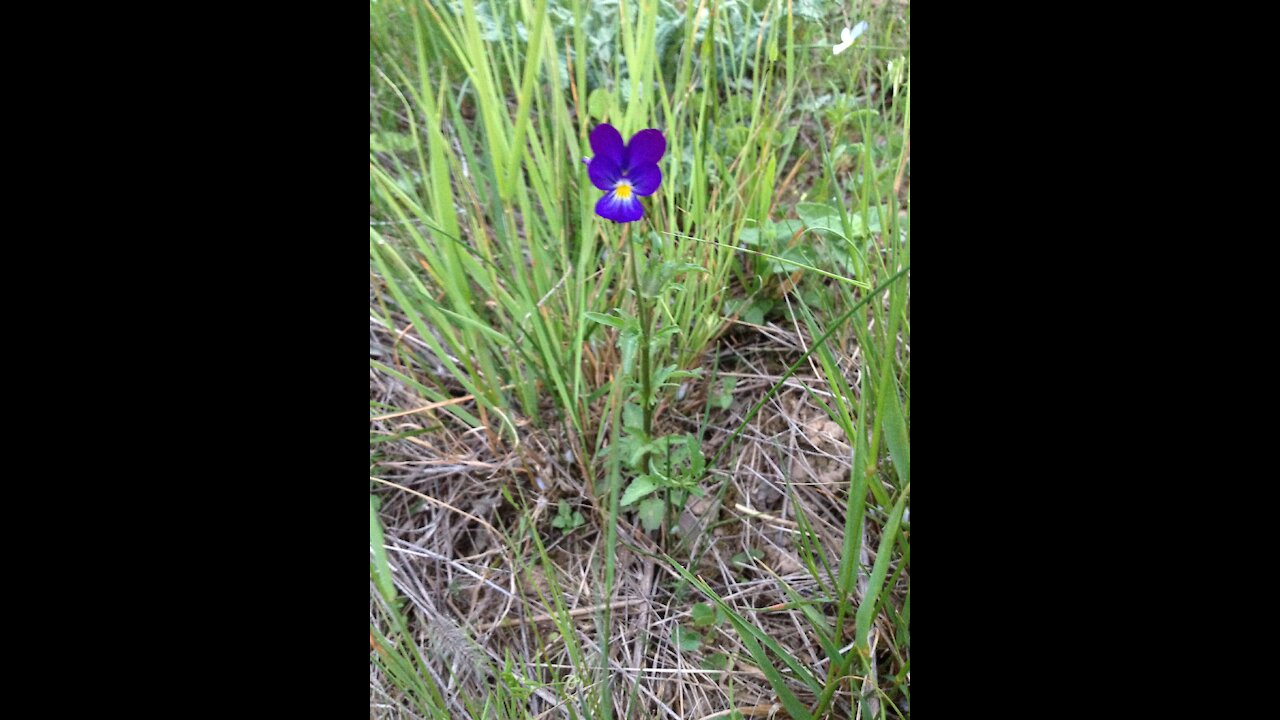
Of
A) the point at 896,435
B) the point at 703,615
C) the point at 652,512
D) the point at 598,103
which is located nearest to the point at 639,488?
the point at 652,512

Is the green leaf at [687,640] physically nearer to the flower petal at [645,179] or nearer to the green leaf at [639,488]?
the green leaf at [639,488]

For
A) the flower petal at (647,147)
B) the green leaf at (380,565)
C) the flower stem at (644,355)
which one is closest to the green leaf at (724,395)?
the flower stem at (644,355)

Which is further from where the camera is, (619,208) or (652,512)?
(652,512)

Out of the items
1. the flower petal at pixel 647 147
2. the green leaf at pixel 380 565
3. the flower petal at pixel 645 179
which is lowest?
the green leaf at pixel 380 565

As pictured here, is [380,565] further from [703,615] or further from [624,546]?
[703,615]

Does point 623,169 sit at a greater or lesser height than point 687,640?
greater

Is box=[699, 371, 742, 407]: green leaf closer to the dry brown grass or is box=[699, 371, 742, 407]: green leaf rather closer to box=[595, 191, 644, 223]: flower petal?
the dry brown grass

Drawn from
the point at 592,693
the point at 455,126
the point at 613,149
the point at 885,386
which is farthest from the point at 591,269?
the point at 592,693

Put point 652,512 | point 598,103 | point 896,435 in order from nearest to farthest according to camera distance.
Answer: point 896,435 → point 652,512 → point 598,103
